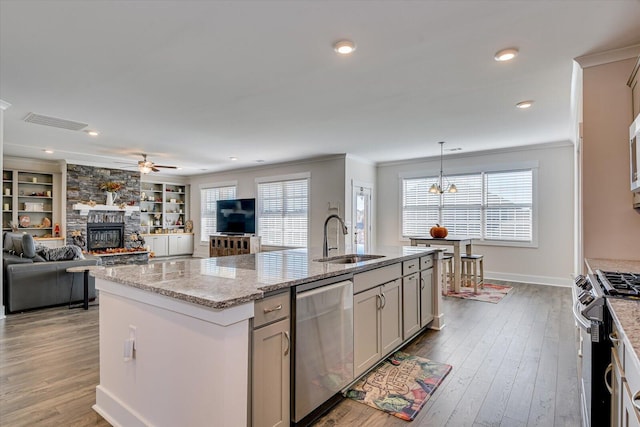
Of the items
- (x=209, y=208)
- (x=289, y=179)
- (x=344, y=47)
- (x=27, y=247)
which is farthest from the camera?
(x=209, y=208)

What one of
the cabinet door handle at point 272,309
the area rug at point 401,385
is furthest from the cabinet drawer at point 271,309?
the area rug at point 401,385

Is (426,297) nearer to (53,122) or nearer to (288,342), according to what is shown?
(288,342)

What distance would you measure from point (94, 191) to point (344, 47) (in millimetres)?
8436

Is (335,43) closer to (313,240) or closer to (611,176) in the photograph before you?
(611,176)

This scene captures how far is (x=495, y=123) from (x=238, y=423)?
498 centimetres

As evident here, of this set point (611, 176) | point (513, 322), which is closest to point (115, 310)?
point (611, 176)

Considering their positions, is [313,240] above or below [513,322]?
above

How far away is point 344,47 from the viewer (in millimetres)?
2678

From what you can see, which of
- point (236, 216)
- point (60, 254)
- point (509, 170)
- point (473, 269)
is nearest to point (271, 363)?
point (473, 269)

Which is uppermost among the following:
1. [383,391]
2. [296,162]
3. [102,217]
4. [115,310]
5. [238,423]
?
[296,162]

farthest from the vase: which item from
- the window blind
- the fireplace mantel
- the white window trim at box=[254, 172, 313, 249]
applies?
the window blind

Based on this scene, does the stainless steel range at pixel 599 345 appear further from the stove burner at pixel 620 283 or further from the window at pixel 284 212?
the window at pixel 284 212

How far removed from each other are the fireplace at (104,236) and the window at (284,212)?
381 cm

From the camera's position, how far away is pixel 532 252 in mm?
6414
